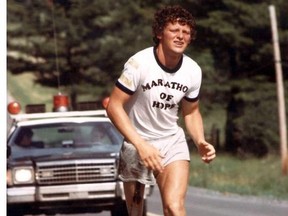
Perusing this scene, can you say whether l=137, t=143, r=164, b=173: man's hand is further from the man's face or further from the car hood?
the car hood

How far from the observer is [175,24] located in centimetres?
777

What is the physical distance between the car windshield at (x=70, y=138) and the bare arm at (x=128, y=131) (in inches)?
292

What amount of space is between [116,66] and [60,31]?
14.3 feet

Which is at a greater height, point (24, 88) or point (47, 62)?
point (47, 62)

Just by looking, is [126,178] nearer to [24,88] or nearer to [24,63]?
[24,63]

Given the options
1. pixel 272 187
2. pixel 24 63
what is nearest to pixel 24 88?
pixel 24 63

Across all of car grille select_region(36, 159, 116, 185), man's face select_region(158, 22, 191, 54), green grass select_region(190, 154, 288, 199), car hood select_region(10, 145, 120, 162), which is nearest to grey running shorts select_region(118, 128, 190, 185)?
man's face select_region(158, 22, 191, 54)

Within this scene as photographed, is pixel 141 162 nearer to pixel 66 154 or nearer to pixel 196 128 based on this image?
pixel 196 128

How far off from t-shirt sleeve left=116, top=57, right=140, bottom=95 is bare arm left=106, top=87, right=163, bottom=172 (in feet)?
0.11

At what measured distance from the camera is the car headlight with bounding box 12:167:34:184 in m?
14.6

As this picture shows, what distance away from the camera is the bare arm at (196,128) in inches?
315

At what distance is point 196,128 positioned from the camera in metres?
8.16

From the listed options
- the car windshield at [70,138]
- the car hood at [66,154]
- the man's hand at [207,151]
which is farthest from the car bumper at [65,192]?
the man's hand at [207,151]
